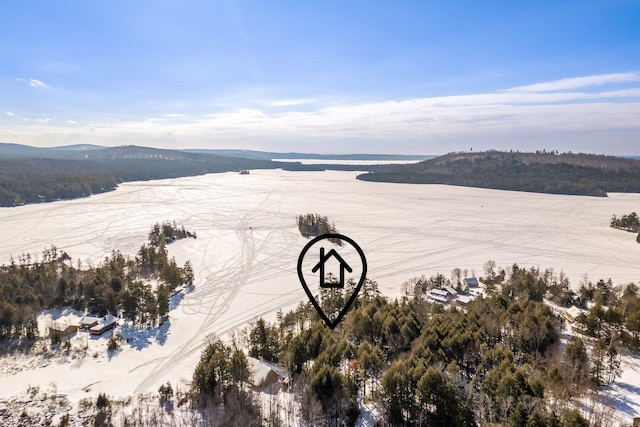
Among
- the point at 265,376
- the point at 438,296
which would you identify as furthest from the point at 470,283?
the point at 265,376

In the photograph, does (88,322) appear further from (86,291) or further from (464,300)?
(464,300)

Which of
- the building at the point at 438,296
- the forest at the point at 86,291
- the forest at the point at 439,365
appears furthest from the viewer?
the building at the point at 438,296

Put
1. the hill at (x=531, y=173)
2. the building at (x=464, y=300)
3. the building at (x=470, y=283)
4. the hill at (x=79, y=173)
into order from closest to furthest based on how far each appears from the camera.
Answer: the building at (x=464, y=300) → the building at (x=470, y=283) → the hill at (x=79, y=173) → the hill at (x=531, y=173)

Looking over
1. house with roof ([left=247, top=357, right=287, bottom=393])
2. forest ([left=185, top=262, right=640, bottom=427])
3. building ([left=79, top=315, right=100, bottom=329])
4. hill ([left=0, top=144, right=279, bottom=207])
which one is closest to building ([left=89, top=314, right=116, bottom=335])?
building ([left=79, top=315, right=100, bottom=329])

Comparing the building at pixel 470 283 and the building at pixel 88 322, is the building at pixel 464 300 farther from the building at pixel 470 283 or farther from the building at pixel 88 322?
the building at pixel 88 322

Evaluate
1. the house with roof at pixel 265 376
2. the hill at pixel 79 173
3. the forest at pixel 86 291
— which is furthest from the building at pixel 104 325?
the hill at pixel 79 173

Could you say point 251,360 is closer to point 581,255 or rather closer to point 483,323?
point 483,323

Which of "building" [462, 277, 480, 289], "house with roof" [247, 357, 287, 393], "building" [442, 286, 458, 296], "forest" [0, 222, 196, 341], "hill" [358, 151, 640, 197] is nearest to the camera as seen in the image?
"house with roof" [247, 357, 287, 393]

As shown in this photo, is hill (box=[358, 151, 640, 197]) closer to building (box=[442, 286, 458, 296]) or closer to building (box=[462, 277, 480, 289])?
building (box=[462, 277, 480, 289])
